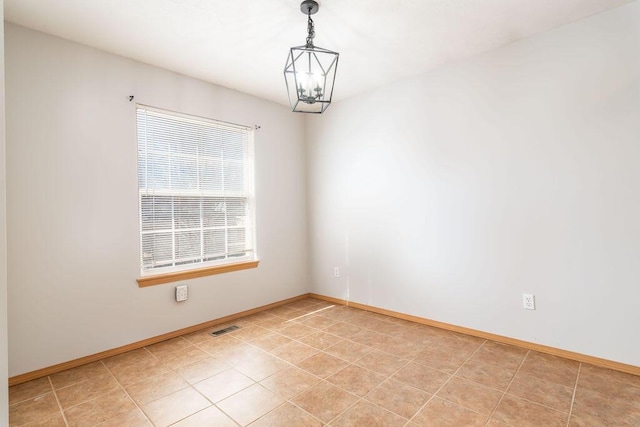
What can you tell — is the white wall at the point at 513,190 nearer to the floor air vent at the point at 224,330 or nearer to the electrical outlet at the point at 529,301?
the electrical outlet at the point at 529,301

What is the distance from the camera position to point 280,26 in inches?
94.3

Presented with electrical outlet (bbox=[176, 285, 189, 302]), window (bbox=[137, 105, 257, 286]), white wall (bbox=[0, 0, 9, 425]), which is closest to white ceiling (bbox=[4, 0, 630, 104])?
window (bbox=[137, 105, 257, 286])

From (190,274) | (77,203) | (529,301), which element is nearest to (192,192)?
(190,274)

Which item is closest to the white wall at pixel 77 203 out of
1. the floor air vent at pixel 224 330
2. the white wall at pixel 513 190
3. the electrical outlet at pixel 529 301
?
the floor air vent at pixel 224 330

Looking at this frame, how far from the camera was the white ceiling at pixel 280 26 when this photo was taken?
217 cm

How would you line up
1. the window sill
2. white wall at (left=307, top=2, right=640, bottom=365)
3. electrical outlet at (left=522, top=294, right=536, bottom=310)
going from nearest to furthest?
white wall at (left=307, top=2, right=640, bottom=365) → electrical outlet at (left=522, top=294, right=536, bottom=310) → the window sill

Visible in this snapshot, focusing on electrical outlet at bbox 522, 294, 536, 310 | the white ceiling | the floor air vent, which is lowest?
the floor air vent

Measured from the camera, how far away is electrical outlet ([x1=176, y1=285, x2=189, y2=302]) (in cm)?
305

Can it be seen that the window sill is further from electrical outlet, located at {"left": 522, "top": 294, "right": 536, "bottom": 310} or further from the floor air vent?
electrical outlet, located at {"left": 522, "top": 294, "right": 536, "bottom": 310}

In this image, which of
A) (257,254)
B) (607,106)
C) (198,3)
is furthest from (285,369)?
(607,106)

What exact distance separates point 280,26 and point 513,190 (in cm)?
230

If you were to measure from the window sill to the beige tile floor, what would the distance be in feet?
1.87

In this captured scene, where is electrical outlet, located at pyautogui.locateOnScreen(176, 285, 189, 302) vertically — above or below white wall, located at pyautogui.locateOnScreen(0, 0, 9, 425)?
below

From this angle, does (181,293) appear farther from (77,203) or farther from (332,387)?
(332,387)
